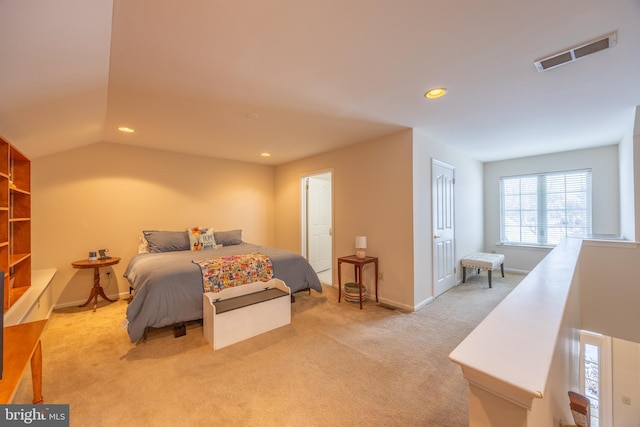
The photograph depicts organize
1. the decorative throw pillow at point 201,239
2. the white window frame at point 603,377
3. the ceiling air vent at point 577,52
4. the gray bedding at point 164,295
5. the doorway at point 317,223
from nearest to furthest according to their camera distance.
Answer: the ceiling air vent at point 577,52 → the gray bedding at point 164,295 → the white window frame at point 603,377 → the decorative throw pillow at point 201,239 → the doorway at point 317,223

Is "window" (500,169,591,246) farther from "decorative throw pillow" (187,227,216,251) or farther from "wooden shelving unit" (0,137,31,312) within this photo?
"wooden shelving unit" (0,137,31,312)

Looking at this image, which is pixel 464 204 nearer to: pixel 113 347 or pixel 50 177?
pixel 113 347

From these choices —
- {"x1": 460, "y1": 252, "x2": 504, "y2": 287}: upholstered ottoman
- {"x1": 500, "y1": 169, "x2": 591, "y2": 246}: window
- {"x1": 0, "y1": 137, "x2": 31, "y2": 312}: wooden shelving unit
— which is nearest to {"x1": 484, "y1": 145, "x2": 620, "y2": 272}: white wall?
{"x1": 500, "y1": 169, "x2": 591, "y2": 246}: window

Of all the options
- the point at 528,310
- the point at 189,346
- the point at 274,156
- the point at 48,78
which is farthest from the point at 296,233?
the point at 528,310

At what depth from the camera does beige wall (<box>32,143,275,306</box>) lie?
334 centimetres

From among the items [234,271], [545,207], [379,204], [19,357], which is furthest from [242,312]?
[545,207]

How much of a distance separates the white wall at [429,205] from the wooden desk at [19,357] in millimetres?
3375

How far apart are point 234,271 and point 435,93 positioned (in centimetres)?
277

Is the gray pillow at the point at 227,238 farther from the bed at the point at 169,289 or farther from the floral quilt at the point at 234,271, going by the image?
the floral quilt at the point at 234,271

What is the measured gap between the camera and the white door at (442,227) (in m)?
3.65

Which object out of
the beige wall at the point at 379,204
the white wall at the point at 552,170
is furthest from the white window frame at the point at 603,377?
the beige wall at the point at 379,204

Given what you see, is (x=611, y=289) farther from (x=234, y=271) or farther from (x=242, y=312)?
(x=234, y=271)

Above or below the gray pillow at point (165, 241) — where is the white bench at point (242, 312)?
below

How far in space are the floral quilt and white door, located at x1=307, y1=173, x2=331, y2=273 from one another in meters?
1.95
